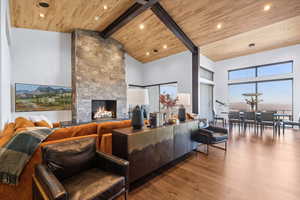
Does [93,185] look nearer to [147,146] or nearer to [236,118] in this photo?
[147,146]

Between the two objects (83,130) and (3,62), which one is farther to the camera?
(3,62)

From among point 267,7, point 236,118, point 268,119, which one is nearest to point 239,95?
point 236,118

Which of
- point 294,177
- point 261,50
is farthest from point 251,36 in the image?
point 294,177

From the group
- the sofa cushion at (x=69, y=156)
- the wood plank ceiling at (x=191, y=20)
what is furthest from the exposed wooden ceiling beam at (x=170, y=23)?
the sofa cushion at (x=69, y=156)

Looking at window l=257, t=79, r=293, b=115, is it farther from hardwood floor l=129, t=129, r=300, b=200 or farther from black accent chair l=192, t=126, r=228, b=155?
black accent chair l=192, t=126, r=228, b=155

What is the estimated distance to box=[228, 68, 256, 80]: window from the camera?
22.1 ft

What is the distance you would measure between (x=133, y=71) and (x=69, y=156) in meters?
6.41

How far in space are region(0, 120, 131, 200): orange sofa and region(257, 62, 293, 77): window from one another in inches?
287

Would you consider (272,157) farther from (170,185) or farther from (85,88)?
(85,88)

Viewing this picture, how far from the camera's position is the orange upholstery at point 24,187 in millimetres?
1298

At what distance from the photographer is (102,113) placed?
601cm

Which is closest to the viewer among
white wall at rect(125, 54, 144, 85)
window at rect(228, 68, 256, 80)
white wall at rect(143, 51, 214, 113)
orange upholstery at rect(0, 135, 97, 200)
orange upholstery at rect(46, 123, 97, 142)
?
orange upholstery at rect(0, 135, 97, 200)

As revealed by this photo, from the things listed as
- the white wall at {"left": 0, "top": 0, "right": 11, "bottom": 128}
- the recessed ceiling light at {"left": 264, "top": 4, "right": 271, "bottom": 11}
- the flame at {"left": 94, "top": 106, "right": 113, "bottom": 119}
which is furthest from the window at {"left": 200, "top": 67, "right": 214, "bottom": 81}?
the white wall at {"left": 0, "top": 0, "right": 11, "bottom": 128}

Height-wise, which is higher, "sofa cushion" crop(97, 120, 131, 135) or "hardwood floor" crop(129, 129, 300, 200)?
"sofa cushion" crop(97, 120, 131, 135)
